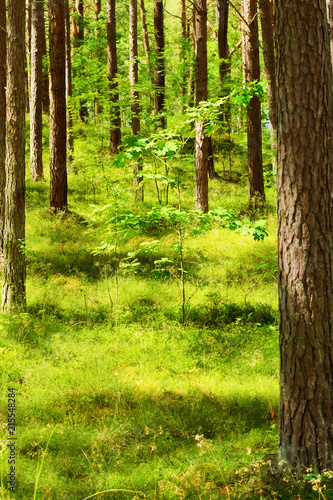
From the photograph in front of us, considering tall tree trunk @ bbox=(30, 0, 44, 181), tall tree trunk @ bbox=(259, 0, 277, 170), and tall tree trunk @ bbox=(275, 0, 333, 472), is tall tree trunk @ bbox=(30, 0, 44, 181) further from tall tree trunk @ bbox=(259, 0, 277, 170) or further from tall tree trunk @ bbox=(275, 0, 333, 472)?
tall tree trunk @ bbox=(275, 0, 333, 472)

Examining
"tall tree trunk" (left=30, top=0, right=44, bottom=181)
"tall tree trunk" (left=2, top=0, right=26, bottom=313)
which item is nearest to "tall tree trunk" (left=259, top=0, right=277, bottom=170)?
"tall tree trunk" (left=2, top=0, right=26, bottom=313)

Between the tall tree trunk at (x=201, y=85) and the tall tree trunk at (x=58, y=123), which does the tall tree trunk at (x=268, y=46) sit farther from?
the tall tree trunk at (x=58, y=123)

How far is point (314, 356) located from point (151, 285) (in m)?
5.59

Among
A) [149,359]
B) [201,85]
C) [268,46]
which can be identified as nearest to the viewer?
[149,359]

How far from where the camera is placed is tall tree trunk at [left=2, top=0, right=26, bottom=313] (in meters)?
7.63

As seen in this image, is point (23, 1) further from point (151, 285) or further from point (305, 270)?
point (305, 270)

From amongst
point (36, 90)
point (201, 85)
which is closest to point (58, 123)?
point (36, 90)

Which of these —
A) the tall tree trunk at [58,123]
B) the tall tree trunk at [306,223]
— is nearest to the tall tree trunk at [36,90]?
the tall tree trunk at [58,123]

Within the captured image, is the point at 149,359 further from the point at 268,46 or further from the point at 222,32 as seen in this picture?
the point at 222,32

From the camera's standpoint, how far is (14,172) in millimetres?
7680

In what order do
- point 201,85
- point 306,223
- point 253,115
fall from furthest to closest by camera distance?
1. point 253,115
2. point 201,85
3. point 306,223

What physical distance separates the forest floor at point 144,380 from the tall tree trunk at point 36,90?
21.0 ft

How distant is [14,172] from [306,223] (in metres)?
5.71

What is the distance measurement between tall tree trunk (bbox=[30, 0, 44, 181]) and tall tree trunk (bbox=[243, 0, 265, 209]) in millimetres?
7152
